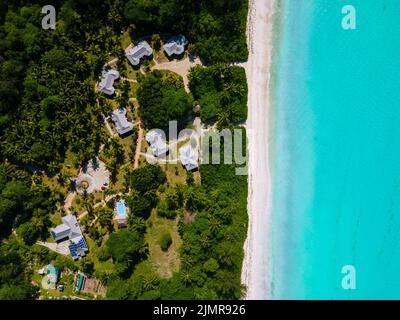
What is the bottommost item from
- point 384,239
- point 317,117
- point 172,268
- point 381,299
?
point 381,299

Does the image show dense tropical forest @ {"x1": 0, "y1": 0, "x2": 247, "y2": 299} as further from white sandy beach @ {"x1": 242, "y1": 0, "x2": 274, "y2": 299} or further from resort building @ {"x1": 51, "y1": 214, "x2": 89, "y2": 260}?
white sandy beach @ {"x1": 242, "y1": 0, "x2": 274, "y2": 299}

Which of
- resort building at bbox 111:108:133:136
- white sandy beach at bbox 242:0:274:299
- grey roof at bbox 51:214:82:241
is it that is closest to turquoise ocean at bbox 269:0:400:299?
white sandy beach at bbox 242:0:274:299

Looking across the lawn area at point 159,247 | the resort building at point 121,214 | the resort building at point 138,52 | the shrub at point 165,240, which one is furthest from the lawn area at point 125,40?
the shrub at point 165,240

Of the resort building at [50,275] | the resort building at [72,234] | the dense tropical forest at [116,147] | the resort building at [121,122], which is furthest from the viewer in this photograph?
the resort building at [50,275]

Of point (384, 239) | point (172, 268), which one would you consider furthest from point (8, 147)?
point (384, 239)

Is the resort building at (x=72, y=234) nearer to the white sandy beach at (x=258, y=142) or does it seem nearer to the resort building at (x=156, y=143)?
the resort building at (x=156, y=143)

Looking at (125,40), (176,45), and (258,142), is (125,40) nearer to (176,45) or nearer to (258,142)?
(176,45)

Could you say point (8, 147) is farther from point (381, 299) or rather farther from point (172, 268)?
point (381, 299)
